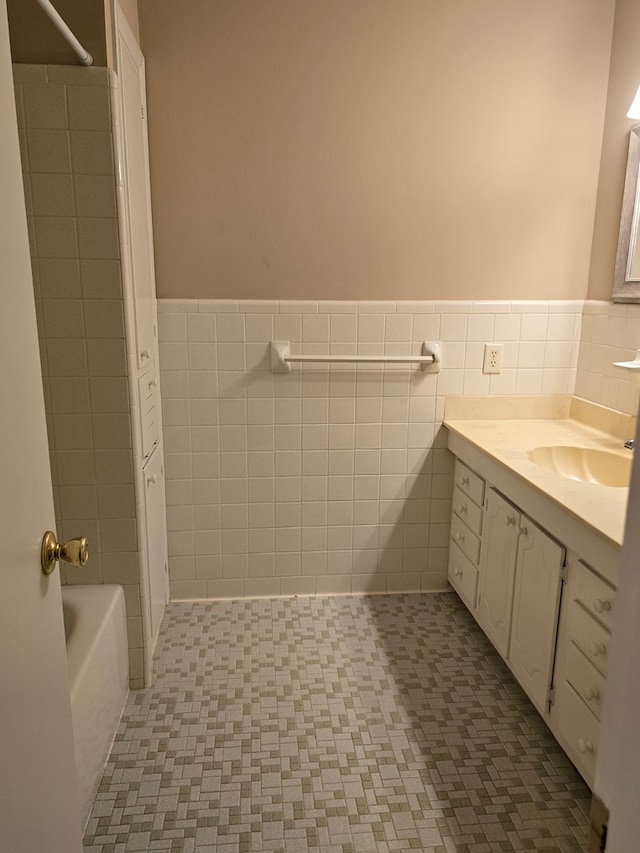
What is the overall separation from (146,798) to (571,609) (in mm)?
1283

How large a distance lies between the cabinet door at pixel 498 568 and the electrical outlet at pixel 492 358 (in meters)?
0.63

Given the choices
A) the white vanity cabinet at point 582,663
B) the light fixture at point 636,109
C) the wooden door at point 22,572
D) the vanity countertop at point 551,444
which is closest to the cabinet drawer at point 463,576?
the vanity countertop at point 551,444

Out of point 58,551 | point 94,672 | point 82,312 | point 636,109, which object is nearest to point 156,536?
point 94,672

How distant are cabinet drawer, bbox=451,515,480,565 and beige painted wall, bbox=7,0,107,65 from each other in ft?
6.77

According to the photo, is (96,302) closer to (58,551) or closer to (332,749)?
(58,551)

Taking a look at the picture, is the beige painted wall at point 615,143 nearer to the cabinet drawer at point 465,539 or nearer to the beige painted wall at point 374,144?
the beige painted wall at point 374,144

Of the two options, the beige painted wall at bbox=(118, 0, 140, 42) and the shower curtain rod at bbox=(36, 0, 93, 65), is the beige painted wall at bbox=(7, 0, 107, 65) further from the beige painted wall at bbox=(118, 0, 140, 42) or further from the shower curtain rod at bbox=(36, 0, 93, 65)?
the beige painted wall at bbox=(118, 0, 140, 42)

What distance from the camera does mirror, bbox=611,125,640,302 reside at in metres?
2.37

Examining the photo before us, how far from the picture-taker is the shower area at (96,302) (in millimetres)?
1834

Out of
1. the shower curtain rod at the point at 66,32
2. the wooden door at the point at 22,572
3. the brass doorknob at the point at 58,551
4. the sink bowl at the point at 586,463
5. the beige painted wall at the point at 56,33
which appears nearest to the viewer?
the wooden door at the point at 22,572

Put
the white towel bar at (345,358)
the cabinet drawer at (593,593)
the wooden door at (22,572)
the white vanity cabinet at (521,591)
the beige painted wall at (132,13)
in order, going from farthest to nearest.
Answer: the white towel bar at (345,358), the beige painted wall at (132,13), the white vanity cabinet at (521,591), the cabinet drawer at (593,593), the wooden door at (22,572)

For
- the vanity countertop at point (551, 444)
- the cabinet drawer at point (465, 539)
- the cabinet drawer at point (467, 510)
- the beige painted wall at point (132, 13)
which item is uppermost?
the beige painted wall at point (132, 13)

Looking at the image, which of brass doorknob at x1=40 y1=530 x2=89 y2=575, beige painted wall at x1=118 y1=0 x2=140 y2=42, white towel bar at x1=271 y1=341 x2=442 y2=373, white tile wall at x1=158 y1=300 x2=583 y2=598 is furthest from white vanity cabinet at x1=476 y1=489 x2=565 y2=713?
beige painted wall at x1=118 y1=0 x2=140 y2=42

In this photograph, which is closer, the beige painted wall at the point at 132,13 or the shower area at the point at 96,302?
the shower area at the point at 96,302
